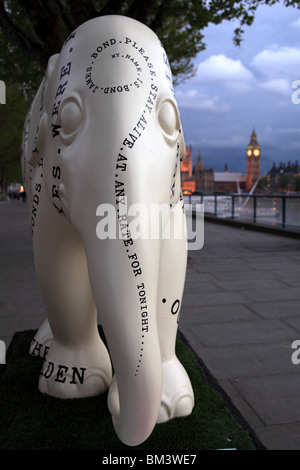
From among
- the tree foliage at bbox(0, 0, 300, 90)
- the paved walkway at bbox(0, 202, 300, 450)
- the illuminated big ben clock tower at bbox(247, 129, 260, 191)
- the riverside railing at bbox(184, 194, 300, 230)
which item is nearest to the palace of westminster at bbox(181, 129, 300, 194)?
the illuminated big ben clock tower at bbox(247, 129, 260, 191)

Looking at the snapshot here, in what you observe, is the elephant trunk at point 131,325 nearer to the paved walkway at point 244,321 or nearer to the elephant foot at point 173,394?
the elephant foot at point 173,394

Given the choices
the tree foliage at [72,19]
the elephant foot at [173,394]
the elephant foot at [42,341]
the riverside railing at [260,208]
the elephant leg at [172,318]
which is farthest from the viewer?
the riverside railing at [260,208]

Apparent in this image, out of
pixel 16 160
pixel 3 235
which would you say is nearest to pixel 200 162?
pixel 16 160

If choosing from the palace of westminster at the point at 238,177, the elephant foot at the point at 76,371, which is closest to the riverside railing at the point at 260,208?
the elephant foot at the point at 76,371

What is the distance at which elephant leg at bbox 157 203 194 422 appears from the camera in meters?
1.74

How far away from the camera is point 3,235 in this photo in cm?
1069

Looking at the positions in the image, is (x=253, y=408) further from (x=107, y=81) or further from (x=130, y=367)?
(x=107, y=81)

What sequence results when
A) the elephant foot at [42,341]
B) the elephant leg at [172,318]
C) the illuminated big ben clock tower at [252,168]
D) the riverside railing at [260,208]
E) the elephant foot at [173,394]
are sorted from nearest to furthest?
the elephant leg at [172,318] → the elephant foot at [173,394] → the elephant foot at [42,341] → the riverside railing at [260,208] → the illuminated big ben clock tower at [252,168]

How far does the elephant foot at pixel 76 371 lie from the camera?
204 cm

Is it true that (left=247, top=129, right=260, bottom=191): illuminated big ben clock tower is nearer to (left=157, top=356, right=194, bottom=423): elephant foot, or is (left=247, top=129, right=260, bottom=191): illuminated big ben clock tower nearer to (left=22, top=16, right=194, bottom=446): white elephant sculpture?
(left=157, top=356, right=194, bottom=423): elephant foot

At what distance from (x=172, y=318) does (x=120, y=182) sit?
0.74 metres

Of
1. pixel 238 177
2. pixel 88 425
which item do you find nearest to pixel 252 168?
pixel 238 177

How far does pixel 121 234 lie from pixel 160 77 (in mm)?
614

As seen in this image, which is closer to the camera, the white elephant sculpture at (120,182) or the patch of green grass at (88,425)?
the white elephant sculpture at (120,182)
